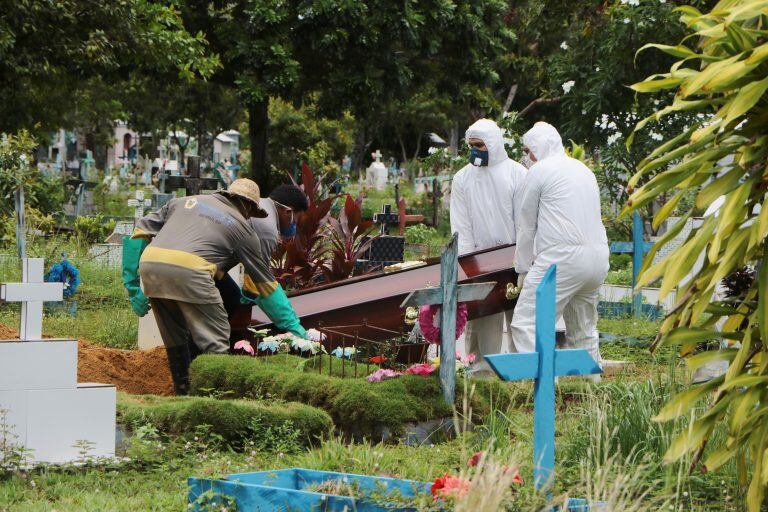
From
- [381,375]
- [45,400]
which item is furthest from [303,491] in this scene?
[381,375]

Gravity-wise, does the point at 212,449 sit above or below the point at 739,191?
below

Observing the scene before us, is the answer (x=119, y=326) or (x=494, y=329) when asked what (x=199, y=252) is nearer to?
(x=494, y=329)

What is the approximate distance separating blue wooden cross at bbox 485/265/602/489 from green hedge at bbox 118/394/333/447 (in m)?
1.78

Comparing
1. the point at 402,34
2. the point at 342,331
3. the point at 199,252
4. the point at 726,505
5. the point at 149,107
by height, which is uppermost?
the point at 149,107

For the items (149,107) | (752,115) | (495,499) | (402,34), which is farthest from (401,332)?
(149,107)

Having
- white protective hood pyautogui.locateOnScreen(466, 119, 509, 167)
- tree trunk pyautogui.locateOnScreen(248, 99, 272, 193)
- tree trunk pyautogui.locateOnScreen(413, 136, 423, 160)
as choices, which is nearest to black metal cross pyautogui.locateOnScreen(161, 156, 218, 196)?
white protective hood pyautogui.locateOnScreen(466, 119, 509, 167)

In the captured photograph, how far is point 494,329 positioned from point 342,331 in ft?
4.58

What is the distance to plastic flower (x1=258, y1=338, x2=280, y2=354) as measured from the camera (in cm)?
727

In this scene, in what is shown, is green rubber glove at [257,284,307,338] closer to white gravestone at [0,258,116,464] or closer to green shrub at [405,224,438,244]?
white gravestone at [0,258,116,464]

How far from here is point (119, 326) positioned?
10.7 meters

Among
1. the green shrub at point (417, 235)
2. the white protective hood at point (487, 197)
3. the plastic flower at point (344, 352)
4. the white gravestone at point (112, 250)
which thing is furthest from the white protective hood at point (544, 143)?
the green shrub at point (417, 235)

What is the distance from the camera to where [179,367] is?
25.5 feet

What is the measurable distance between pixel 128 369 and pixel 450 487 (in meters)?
5.05

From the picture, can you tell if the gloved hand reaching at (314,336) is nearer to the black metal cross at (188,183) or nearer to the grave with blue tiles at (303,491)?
the grave with blue tiles at (303,491)
